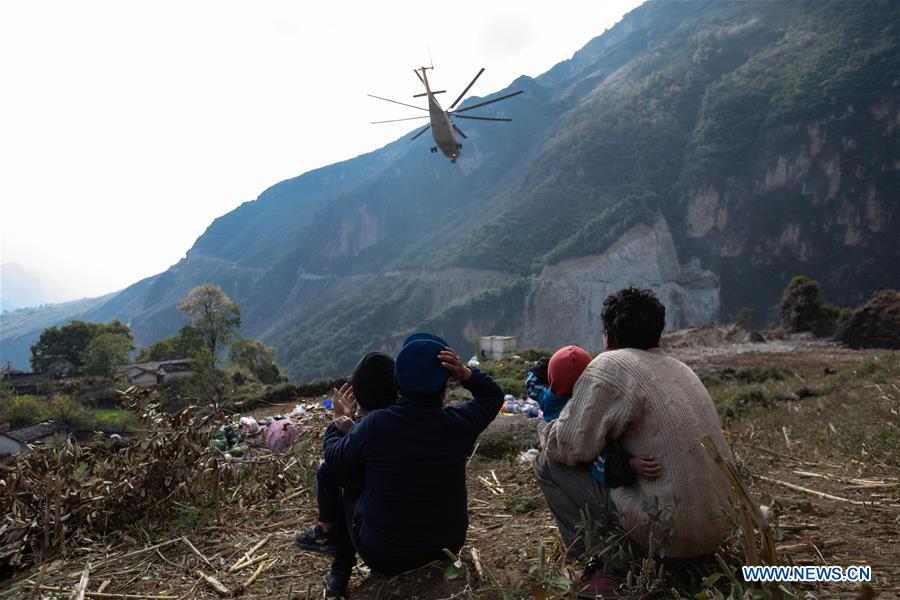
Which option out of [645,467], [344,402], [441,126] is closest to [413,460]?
[344,402]

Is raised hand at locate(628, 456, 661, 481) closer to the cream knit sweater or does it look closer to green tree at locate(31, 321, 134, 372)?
the cream knit sweater

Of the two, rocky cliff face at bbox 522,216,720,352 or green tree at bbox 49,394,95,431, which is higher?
green tree at bbox 49,394,95,431

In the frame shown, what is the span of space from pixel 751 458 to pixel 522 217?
90323mm

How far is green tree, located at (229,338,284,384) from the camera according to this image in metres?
41.1

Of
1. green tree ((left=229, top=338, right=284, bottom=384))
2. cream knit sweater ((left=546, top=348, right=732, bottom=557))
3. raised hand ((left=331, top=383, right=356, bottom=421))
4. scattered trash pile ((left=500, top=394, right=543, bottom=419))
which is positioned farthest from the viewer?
green tree ((left=229, top=338, right=284, bottom=384))

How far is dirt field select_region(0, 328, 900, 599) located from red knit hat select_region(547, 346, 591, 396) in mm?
834

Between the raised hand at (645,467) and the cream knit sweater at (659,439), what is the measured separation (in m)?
0.02

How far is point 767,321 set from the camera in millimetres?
67625

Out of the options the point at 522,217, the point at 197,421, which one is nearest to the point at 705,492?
the point at 197,421

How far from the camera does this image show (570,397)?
9.55 feet

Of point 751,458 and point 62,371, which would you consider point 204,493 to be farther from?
point 62,371

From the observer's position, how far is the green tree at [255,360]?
41.1m

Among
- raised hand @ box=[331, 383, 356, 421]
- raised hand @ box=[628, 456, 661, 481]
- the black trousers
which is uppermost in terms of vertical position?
raised hand @ box=[331, 383, 356, 421]

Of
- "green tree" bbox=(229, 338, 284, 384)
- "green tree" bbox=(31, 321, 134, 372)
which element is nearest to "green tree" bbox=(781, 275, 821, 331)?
"green tree" bbox=(229, 338, 284, 384)
